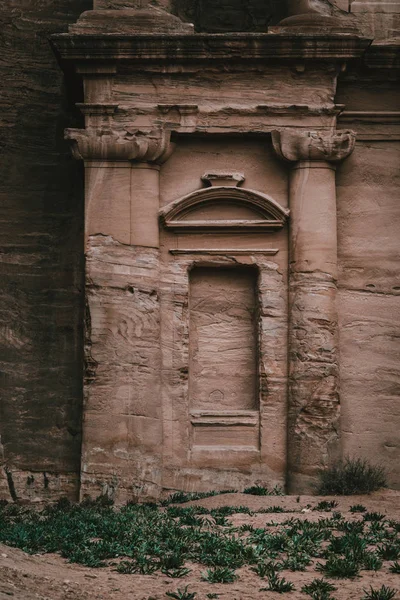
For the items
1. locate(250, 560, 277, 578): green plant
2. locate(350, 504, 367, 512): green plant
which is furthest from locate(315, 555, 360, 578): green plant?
locate(350, 504, 367, 512): green plant

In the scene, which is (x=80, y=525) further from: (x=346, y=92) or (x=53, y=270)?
(x=346, y=92)

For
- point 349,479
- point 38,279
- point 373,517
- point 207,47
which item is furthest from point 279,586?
point 207,47

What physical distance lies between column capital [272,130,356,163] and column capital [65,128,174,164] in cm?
139

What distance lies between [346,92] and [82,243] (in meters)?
3.91

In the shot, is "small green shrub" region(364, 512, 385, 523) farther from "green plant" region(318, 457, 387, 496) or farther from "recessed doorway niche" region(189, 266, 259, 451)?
"recessed doorway niche" region(189, 266, 259, 451)

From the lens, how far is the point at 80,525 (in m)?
11.0

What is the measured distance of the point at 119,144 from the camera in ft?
45.8

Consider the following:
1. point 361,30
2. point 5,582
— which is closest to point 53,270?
point 361,30

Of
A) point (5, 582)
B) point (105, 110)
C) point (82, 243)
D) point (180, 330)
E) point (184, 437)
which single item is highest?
point (105, 110)

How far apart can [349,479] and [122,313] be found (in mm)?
3298

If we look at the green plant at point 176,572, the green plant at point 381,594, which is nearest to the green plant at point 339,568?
the green plant at point 381,594

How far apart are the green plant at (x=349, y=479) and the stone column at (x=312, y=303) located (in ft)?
0.46

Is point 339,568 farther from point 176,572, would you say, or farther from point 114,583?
point 114,583

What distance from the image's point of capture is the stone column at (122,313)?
13.4 m
